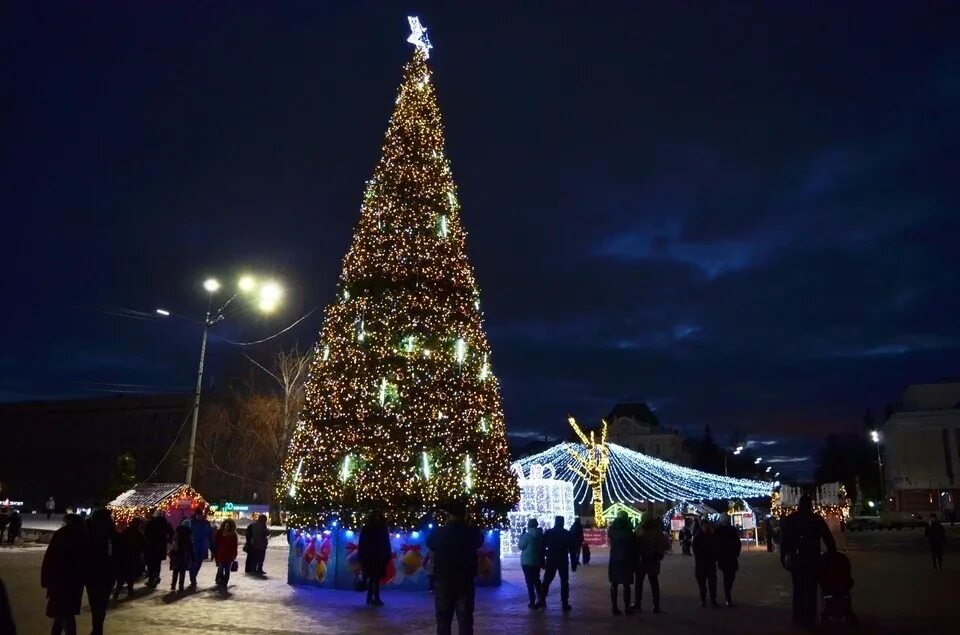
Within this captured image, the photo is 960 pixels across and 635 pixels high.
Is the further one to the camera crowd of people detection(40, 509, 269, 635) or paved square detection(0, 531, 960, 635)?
paved square detection(0, 531, 960, 635)

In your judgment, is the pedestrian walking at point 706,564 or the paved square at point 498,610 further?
the pedestrian walking at point 706,564

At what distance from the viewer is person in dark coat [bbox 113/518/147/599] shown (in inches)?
496

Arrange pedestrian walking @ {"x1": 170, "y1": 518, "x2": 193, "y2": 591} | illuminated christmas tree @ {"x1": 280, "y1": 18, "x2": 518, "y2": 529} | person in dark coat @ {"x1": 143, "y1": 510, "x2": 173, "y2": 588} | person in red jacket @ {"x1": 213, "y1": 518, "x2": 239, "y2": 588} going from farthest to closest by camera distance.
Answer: person in dark coat @ {"x1": 143, "y1": 510, "x2": 173, "y2": 588}
illuminated christmas tree @ {"x1": 280, "y1": 18, "x2": 518, "y2": 529}
person in red jacket @ {"x1": 213, "y1": 518, "x2": 239, "y2": 588}
pedestrian walking @ {"x1": 170, "y1": 518, "x2": 193, "y2": 591}

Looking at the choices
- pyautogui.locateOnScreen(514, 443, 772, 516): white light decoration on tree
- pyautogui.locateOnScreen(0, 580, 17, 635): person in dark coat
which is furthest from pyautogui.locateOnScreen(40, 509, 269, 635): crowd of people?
pyautogui.locateOnScreen(514, 443, 772, 516): white light decoration on tree

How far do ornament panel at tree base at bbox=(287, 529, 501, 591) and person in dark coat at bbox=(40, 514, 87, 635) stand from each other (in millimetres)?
7492

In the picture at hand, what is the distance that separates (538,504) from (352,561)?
13523 mm

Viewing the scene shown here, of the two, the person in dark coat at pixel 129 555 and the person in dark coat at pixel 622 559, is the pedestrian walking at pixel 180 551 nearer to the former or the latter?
the person in dark coat at pixel 129 555

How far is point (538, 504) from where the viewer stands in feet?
93.0

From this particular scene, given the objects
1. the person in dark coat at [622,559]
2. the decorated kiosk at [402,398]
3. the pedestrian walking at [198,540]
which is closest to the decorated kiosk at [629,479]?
the decorated kiosk at [402,398]

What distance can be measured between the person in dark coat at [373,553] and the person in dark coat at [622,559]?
402cm

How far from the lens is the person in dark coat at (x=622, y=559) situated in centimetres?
1195

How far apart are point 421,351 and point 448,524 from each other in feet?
28.2

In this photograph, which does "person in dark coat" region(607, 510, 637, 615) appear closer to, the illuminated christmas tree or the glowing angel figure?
the illuminated christmas tree

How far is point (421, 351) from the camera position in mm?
16703
